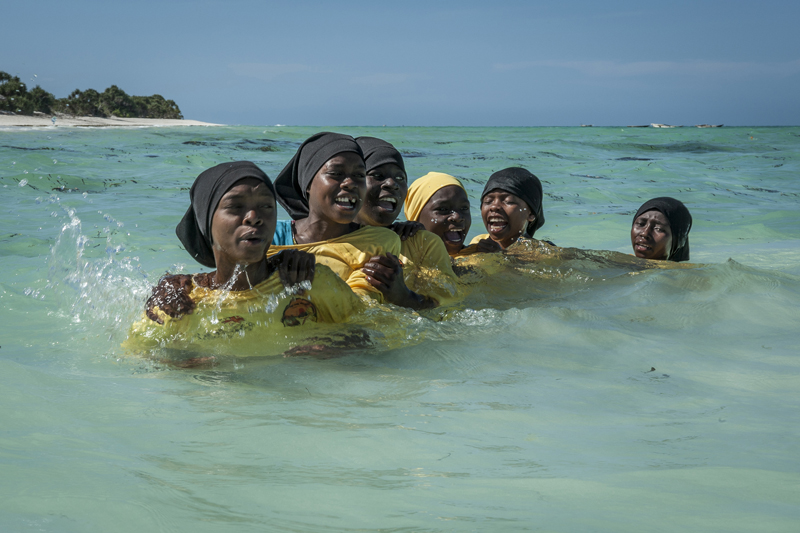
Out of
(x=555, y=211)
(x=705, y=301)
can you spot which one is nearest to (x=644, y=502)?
(x=705, y=301)

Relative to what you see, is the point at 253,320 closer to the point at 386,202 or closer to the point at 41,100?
the point at 386,202

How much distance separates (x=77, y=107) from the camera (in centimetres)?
4391

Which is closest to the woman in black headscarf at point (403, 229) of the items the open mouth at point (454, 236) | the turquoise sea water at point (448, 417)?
the turquoise sea water at point (448, 417)

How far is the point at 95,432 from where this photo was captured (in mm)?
2711

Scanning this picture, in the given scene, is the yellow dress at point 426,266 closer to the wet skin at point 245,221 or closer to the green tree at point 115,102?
the wet skin at point 245,221

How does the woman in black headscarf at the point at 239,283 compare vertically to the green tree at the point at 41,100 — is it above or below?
below

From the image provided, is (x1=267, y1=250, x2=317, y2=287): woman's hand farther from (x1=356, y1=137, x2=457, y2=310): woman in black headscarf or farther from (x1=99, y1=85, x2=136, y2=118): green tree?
(x1=99, y1=85, x2=136, y2=118): green tree

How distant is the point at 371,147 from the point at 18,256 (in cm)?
461

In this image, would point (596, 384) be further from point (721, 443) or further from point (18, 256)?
point (18, 256)

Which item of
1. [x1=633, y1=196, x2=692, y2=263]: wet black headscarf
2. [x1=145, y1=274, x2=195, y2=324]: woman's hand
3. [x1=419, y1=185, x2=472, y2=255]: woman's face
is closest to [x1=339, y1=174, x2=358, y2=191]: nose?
[x1=145, y1=274, x2=195, y2=324]: woman's hand

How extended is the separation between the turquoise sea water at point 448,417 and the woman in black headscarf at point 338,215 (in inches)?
19.0

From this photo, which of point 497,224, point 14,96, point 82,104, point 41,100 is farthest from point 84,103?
point 497,224

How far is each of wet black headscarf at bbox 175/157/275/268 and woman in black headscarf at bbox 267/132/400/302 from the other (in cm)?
53

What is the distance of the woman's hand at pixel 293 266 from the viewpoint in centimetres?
356
